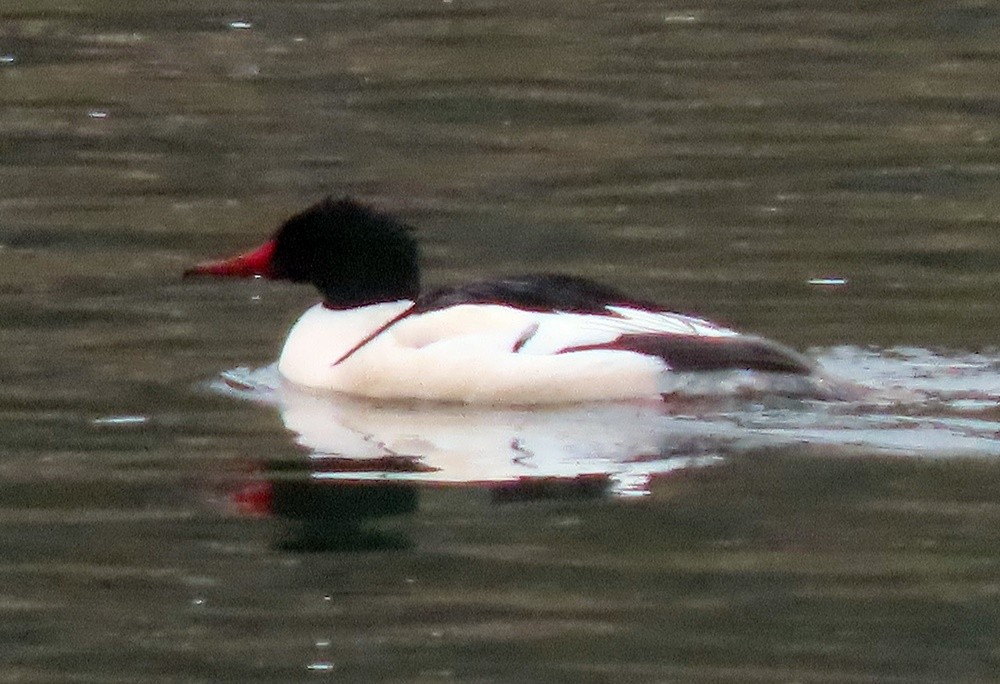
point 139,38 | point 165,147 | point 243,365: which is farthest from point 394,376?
point 139,38

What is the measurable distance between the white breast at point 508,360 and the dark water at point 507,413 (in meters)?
0.15


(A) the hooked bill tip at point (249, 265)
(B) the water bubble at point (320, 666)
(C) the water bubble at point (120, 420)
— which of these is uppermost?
(A) the hooked bill tip at point (249, 265)

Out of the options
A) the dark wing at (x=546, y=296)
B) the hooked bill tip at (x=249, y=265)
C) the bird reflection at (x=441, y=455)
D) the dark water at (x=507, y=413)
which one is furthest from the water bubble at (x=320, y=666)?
the hooked bill tip at (x=249, y=265)

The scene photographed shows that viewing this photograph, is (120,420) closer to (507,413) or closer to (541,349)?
(507,413)

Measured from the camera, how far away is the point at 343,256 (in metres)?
11.2

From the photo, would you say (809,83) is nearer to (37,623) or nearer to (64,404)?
(64,404)

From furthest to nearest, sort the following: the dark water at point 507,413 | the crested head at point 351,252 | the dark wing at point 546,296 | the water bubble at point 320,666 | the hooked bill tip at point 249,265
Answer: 1. the hooked bill tip at point 249,265
2. the crested head at point 351,252
3. the dark wing at point 546,296
4. the dark water at point 507,413
5. the water bubble at point 320,666

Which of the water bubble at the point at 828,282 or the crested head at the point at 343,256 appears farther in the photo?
the water bubble at the point at 828,282

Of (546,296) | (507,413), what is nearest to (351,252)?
(546,296)

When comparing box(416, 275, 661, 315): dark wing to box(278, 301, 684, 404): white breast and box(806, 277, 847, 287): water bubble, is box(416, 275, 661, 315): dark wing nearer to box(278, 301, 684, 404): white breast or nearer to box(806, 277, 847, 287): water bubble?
box(278, 301, 684, 404): white breast

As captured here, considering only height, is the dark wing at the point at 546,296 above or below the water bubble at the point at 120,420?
above

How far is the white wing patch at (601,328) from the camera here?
10.4 metres

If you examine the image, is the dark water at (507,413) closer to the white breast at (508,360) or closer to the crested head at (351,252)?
the white breast at (508,360)

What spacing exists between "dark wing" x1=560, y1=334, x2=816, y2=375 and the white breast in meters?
0.04
